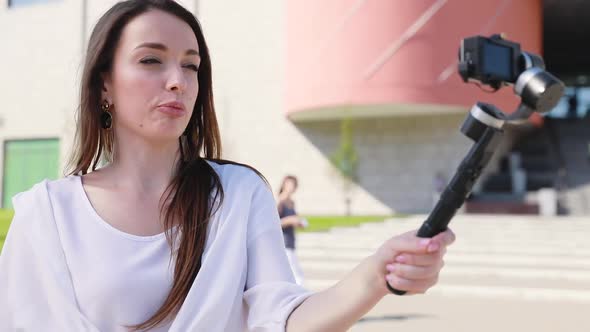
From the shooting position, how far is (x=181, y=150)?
202 centimetres

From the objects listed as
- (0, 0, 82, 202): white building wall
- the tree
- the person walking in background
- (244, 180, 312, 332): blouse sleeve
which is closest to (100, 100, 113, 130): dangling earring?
(244, 180, 312, 332): blouse sleeve

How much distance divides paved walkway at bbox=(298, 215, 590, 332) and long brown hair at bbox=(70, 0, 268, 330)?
12.8 ft

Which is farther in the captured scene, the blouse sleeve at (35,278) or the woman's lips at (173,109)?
the woman's lips at (173,109)

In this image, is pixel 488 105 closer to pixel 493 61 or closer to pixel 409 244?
pixel 493 61

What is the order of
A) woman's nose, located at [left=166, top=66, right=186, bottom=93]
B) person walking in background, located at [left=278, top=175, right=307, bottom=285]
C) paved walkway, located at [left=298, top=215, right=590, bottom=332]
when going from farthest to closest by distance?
person walking in background, located at [left=278, top=175, right=307, bottom=285], paved walkway, located at [left=298, top=215, right=590, bottom=332], woman's nose, located at [left=166, top=66, right=186, bottom=93]

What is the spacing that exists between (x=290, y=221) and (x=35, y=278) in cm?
484

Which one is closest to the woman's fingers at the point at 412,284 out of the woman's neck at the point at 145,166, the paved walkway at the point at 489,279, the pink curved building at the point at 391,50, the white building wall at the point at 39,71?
the woman's neck at the point at 145,166

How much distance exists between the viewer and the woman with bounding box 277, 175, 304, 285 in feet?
20.7

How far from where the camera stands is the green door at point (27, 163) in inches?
1182

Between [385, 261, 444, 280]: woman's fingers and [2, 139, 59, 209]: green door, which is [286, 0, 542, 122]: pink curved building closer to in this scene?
[2, 139, 59, 209]: green door

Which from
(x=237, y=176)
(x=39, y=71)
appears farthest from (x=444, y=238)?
(x=39, y=71)

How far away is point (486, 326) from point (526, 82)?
5.18 metres

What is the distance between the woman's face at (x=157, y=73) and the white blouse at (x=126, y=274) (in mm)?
313

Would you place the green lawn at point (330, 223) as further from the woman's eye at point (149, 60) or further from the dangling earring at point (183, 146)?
the woman's eye at point (149, 60)
